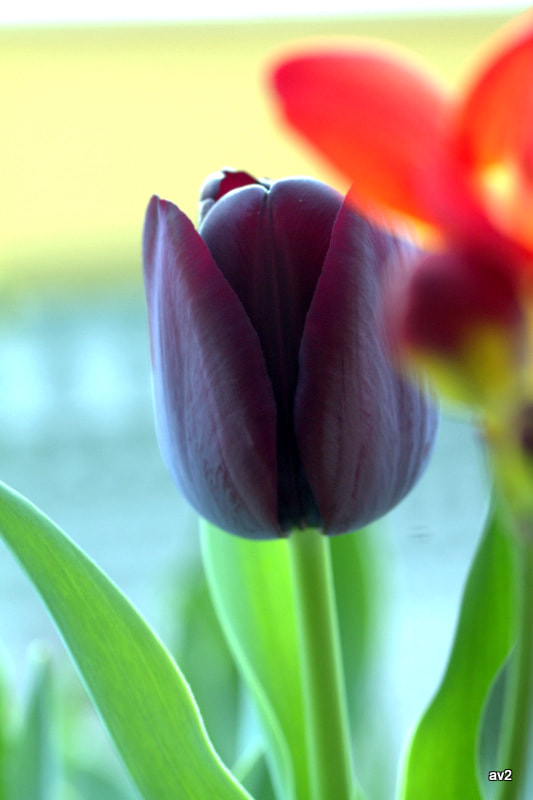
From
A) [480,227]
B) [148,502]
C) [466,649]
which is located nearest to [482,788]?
[466,649]

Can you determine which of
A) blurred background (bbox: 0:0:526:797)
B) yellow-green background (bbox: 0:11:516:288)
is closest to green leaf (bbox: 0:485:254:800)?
blurred background (bbox: 0:0:526:797)

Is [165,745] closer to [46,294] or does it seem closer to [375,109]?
[375,109]

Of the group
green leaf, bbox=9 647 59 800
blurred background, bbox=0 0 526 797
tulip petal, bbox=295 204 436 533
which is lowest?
green leaf, bbox=9 647 59 800

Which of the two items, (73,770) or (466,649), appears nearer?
(466,649)

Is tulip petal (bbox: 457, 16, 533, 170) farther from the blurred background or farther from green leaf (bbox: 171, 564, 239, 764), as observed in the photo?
the blurred background

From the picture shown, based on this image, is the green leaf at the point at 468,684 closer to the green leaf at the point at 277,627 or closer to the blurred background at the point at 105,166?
the green leaf at the point at 277,627

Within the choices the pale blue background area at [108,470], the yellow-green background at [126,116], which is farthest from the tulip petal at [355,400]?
the yellow-green background at [126,116]
